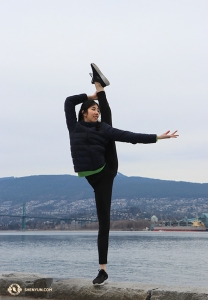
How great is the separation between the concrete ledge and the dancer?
162 mm

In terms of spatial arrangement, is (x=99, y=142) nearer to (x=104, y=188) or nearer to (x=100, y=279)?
(x=104, y=188)

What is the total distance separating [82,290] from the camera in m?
5.17

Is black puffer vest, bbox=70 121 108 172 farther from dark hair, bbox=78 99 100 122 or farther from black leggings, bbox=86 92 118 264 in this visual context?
dark hair, bbox=78 99 100 122

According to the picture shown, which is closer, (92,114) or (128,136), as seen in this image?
(128,136)

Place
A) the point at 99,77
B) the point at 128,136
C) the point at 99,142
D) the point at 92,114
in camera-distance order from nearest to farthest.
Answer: the point at 128,136 < the point at 99,142 < the point at 92,114 < the point at 99,77

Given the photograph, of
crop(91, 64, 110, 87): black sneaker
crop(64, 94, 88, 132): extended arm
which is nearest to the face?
crop(64, 94, 88, 132): extended arm

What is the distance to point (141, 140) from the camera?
4.79 meters

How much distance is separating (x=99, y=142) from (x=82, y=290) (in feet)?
4.81

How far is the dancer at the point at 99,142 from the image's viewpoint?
4.91 metres

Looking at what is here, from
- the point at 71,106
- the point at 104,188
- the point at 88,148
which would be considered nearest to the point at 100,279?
the point at 104,188

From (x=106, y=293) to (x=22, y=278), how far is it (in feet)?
3.27

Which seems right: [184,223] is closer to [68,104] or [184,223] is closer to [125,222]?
[125,222]

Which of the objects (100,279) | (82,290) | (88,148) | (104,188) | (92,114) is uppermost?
(92,114)

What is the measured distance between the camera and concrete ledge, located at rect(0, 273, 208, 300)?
188 inches
